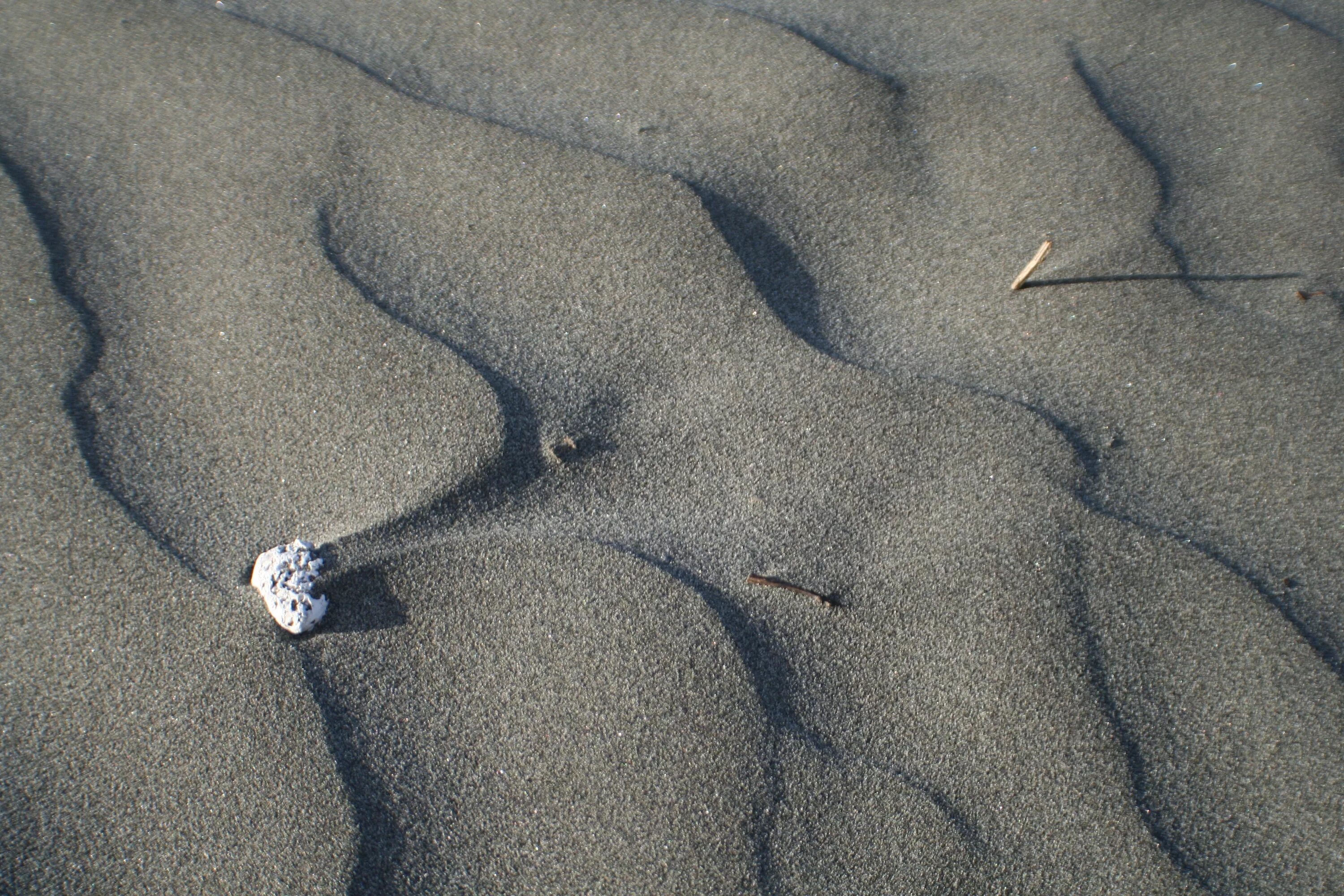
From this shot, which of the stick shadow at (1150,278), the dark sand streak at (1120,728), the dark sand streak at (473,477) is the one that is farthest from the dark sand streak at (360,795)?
the stick shadow at (1150,278)

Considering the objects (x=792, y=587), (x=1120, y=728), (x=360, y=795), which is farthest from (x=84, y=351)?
(x=1120, y=728)

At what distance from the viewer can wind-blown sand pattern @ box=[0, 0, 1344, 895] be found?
974 millimetres

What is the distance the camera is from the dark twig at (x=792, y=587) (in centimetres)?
114

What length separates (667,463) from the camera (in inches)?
50.1

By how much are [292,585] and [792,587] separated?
578 mm

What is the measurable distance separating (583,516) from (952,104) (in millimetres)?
1153

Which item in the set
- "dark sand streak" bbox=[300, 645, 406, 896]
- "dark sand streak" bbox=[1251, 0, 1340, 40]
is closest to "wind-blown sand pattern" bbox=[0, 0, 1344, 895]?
"dark sand streak" bbox=[300, 645, 406, 896]

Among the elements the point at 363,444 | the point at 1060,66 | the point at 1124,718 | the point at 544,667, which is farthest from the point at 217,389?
the point at 1060,66

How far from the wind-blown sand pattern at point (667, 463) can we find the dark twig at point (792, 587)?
12 mm

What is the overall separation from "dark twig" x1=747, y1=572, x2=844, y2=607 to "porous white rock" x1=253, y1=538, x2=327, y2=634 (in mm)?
500

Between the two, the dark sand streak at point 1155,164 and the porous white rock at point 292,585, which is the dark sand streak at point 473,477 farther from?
the dark sand streak at point 1155,164

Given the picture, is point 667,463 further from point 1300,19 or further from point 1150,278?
point 1300,19

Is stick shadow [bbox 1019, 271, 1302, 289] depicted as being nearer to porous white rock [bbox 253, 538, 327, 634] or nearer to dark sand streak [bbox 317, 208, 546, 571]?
dark sand streak [bbox 317, 208, 546, 571]

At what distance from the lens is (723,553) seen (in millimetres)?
1185
